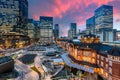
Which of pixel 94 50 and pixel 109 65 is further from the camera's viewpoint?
pixel 94 50

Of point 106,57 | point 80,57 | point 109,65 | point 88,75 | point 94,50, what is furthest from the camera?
point 80,57

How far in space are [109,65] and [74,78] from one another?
13746mm

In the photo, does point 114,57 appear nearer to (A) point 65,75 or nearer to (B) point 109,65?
(B) point 109,65

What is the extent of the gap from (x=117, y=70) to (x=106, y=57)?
8.79 metres

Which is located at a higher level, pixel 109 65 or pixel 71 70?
pixel 109 65

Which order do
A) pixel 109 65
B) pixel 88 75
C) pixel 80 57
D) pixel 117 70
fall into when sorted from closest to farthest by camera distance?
pixel 117 70, pixel 109 65, pixel 88 75, pixel 80 57

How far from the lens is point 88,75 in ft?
187

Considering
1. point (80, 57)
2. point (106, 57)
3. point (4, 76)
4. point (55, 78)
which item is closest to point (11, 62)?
point (4, 76)

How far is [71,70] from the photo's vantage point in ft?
213

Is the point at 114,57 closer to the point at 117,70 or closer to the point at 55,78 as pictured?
the point at 117,70

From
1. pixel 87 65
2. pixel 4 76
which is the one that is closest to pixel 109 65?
pixel 87 65

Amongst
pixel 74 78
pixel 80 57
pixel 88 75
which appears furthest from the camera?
pixel 80 57

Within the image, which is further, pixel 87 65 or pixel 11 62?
pixel 11 62

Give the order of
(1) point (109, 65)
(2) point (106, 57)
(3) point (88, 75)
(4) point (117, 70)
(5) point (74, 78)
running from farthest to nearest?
(3) point (88, 75) < (5) point (74, 78) < (2) point (106, 57) < (1) point (109, 65) < (4) point (117, 70)
